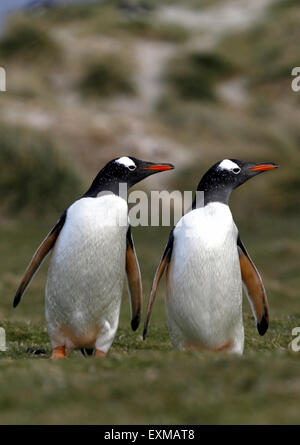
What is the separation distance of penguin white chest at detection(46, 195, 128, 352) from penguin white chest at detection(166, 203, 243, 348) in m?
0.55

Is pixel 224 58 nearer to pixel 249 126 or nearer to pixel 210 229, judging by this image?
pixel 249 126

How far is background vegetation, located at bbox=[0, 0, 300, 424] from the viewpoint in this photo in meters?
4.02

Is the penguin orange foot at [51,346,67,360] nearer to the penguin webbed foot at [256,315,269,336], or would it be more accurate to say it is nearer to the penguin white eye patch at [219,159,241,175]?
the penguin webbed foot at [256,315,269,336]

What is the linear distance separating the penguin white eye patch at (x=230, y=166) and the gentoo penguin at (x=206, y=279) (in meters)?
0.26

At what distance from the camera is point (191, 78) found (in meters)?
64.8

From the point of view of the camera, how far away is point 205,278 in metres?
6.37

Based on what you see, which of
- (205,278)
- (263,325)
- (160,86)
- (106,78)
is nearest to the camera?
(205,278)

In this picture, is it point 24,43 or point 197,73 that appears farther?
point 197,73

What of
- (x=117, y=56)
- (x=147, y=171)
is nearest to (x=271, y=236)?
(x=147, y=171)

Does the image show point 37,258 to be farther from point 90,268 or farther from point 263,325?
point 263,325

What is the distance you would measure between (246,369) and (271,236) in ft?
62.2

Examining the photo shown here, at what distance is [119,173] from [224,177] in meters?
1.00

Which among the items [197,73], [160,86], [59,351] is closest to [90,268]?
[59,351]
